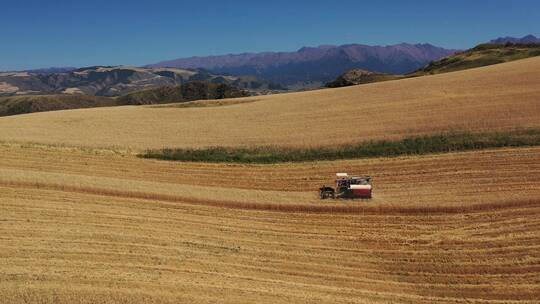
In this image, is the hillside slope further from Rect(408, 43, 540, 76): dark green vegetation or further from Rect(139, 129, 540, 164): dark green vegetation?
Rect(408, 43, 540, 76): dark green vegetation

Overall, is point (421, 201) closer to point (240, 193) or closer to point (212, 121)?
point (240, 193)

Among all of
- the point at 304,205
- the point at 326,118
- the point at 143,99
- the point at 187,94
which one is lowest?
the point at 304,205

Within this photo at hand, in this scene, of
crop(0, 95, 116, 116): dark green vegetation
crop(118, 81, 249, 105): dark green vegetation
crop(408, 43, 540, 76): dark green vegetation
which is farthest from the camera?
crop(0, 95, 116, 116): dark green vegetation

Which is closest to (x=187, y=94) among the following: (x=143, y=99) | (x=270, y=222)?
(x=143, y=99)

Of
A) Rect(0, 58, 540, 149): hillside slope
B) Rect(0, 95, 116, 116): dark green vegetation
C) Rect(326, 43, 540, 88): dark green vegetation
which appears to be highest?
Rect(326, 43, 540, 88): dark green vegetation

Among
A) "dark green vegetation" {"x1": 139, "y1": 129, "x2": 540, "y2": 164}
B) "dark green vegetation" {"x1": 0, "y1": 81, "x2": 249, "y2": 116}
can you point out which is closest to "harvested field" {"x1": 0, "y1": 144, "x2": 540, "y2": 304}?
"dark green vegetation" {"x1": 139, "y1": 129, "x2": 540, "y2": 164}

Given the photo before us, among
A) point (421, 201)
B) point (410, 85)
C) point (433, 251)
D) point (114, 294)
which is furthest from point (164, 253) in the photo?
point (410, 85)

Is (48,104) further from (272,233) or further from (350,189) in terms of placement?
(272,233)
